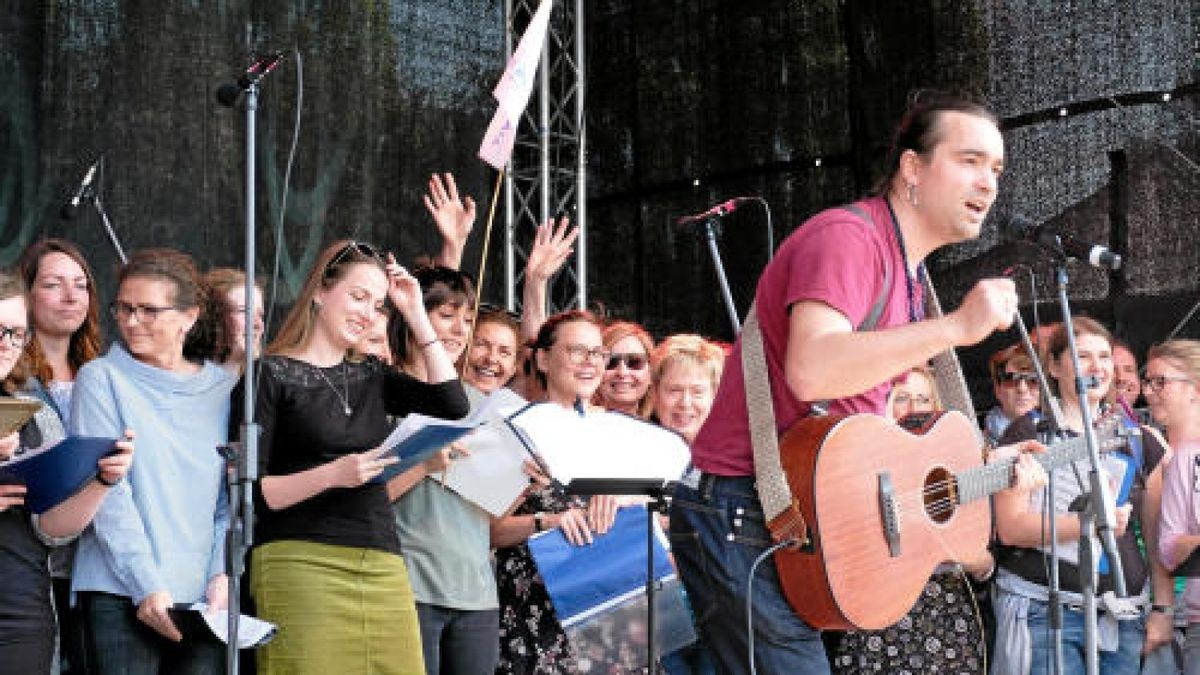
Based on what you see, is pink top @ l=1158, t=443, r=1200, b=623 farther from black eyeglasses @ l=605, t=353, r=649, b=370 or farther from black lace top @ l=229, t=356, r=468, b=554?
black lace top @ l=229, t=356, r=468, b=554

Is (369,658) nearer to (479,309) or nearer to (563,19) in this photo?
(479,309)

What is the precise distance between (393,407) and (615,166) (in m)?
6.16

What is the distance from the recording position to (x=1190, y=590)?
585cm

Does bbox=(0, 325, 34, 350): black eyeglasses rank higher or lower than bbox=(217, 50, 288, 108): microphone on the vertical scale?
lower

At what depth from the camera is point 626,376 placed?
6.04 meters

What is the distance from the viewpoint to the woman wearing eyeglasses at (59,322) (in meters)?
4.52

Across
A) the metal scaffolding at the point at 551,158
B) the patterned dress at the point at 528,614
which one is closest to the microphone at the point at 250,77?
the patterned dress at the point at 528,614

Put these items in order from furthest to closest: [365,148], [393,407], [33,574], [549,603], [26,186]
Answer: [365,148], [26,186], [549,603], [393,407], [33,574]

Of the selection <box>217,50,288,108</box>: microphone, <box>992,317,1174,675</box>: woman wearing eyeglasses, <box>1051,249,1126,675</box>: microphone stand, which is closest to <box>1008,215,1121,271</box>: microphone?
<box>1051,249,1126,675</box>: microphone stand

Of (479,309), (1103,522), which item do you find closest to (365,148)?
(479,309)

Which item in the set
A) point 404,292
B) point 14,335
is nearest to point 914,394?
point 404,292

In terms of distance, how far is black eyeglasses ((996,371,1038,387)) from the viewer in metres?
6.71

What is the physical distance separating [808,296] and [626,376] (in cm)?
305

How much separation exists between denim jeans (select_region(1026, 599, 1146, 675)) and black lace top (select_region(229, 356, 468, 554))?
2.40m
